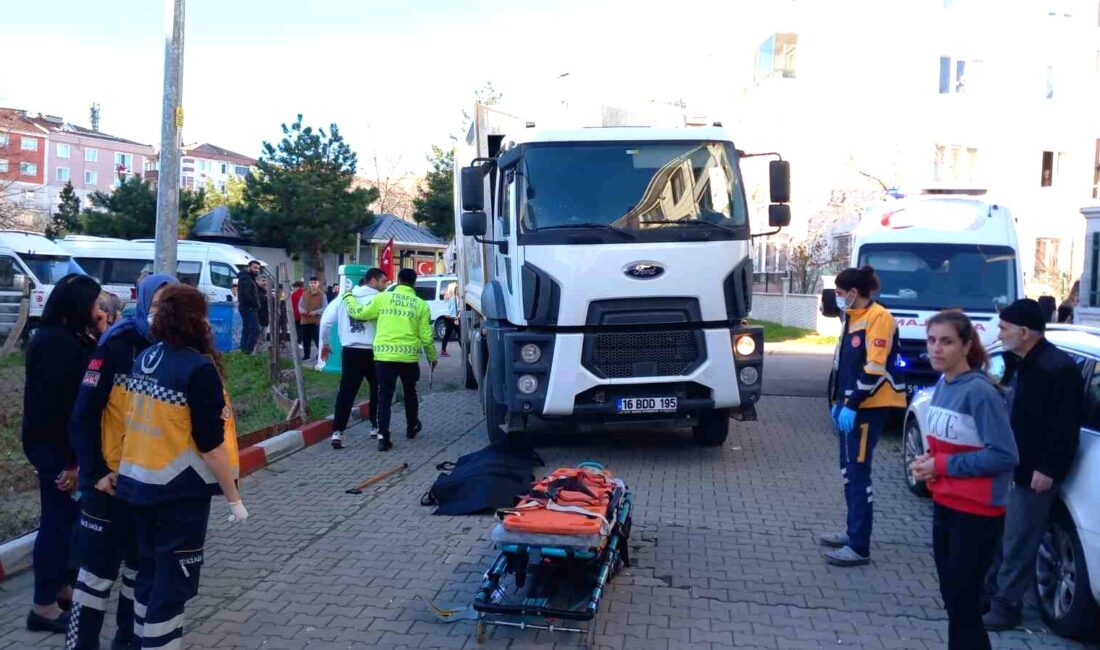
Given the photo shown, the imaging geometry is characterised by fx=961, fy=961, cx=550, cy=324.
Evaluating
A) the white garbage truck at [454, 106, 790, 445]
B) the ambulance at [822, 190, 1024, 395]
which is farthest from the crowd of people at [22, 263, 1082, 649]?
the ambulance at [822, 190, 1024, 395]

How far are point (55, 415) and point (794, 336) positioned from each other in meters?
24.4

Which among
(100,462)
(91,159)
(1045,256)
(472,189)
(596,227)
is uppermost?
(91,159)

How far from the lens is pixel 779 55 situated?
36094mm

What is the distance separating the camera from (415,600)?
18.4 ft

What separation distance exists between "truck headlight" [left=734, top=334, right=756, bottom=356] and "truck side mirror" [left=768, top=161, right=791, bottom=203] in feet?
4.53

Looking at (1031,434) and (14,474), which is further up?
(1031,434)

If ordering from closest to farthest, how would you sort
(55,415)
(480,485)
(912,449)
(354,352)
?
(55,415) < (480,485) < (912,449) < (354,352)

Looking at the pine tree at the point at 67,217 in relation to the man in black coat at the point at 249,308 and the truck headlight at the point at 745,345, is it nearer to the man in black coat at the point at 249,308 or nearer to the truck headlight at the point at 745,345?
the man in black coat at the point at 249,308

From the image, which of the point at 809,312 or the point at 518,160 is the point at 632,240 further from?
the point at 809,312

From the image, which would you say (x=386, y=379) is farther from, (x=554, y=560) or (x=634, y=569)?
(x=554, y=560)

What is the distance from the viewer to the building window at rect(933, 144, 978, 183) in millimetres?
30875

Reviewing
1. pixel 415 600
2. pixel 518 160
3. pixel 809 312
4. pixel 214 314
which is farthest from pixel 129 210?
pixel 415 600

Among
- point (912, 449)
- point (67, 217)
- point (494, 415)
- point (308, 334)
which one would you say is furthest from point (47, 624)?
point (67, 217)

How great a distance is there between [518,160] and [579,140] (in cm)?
60
